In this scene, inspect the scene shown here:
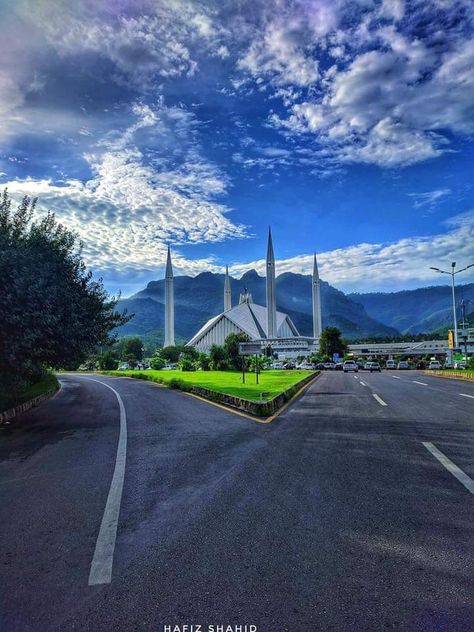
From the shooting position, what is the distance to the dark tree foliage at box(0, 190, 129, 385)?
40.4 feet

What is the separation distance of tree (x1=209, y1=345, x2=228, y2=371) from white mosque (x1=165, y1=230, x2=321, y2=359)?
2529 inches

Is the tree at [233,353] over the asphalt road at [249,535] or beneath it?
over

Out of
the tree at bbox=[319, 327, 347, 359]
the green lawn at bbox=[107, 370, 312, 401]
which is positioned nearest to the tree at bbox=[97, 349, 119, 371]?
the green lawn at bbox=[107, 370, 312, 401]

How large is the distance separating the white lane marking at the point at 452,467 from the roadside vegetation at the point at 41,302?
9.70 meters

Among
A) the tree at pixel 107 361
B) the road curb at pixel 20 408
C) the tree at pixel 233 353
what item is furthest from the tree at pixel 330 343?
the road curb at pixel 20 408

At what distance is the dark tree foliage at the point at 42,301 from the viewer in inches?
485

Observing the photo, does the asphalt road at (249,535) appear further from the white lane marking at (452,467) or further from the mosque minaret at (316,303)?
the mosque minaret at (316,303)

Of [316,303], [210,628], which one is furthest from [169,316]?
[210,628]

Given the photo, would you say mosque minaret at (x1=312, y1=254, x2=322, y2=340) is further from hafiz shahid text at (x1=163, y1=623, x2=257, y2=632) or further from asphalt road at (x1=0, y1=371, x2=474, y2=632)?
hafiz shahid text at (x1=163, y1=623, x2=257, y2=632)

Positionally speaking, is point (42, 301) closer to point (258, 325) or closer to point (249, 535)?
point (249, 535)

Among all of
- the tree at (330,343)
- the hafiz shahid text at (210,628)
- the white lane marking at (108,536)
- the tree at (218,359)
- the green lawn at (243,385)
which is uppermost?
the tree at (330,343)

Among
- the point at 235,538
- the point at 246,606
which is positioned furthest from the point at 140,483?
the point at 246,606

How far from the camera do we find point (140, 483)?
20.8 feet

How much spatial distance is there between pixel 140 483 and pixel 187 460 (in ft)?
4.52
